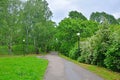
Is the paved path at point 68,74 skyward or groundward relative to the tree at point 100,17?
groundward

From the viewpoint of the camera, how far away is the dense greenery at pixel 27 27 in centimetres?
5391

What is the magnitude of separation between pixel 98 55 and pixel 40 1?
40.5 meters

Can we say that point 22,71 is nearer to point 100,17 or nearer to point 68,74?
point 68,74

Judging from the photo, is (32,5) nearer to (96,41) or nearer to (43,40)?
(43,40)

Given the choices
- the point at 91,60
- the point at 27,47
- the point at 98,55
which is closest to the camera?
the point at 98,55

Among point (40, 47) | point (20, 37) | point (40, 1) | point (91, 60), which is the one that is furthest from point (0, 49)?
point (91, 60)

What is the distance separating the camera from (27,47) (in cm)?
6388

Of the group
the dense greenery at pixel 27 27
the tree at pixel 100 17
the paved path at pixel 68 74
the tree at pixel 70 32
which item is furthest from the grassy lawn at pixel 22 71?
the tree at pixel 100 17

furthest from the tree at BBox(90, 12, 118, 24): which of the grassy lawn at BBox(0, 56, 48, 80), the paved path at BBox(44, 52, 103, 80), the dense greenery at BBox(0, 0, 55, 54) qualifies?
the paved path at BBox(44, 52, 103, 80)

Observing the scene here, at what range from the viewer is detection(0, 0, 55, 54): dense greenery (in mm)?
53906

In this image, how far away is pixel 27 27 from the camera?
60375 millimetres

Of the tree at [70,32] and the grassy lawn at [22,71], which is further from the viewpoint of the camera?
the tree at [70,32]

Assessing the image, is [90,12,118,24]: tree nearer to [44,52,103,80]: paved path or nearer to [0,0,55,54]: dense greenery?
[0,0,55,54]: dense greenery

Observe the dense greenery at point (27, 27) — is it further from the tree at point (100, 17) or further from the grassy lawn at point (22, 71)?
the tree at point (100, 17)
